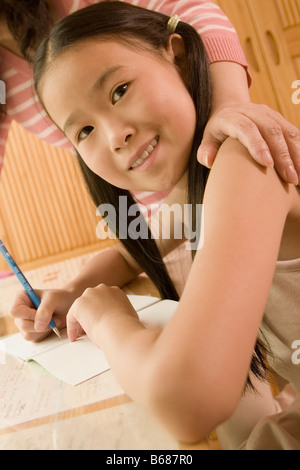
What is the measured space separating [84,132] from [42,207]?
5.26ft

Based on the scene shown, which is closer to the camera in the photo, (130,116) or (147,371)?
(147,371)

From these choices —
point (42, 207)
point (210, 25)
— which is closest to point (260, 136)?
point (210, 25)

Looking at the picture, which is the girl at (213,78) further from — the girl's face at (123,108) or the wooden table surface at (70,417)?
the wooden table surface at (70,417)

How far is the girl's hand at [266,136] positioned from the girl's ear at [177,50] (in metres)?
0.27

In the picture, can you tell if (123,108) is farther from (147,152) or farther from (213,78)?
(213,78)

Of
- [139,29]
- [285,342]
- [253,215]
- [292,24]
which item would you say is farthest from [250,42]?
[253,215]

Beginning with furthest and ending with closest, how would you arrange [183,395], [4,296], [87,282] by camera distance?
[4,296]
[87,282]
[183,395]

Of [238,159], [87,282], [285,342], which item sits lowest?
[285,342]

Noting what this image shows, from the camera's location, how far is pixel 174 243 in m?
1.08

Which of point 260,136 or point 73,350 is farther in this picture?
point 73,350

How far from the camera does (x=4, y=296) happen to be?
48.3 inches
